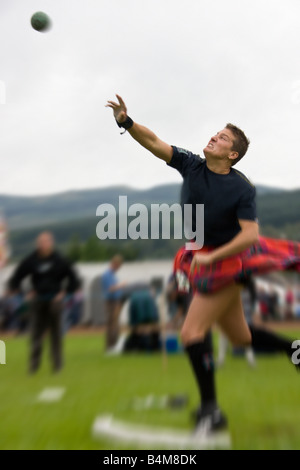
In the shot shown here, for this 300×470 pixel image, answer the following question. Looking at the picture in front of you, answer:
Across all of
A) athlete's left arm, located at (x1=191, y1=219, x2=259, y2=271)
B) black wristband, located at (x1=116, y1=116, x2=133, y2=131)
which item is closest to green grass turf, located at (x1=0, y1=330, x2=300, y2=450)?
athlete's left arm, located at (x1=191, y1=219, x2=259, y2=271)

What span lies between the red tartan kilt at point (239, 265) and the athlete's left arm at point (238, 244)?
167mm

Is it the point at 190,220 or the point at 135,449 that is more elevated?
the point at 190,220

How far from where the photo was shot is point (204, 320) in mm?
3879

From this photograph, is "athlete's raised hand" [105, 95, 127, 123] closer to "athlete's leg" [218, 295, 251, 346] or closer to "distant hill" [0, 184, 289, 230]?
"athlete's leg" [218, 295, 251, 346]

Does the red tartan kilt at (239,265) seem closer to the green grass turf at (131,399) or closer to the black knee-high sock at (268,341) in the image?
the black knee-high sock at (268,341)

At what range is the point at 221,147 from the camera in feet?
12.9

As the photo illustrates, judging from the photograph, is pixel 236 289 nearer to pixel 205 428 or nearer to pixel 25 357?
pixel 205 428

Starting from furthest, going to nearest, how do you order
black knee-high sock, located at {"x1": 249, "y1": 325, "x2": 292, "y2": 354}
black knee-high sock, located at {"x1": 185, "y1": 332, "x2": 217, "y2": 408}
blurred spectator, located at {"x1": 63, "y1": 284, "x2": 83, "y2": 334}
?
blurred spectator, located at {"x1": 63, "y1": 284, "x2": 83, "y2": 334} < black knee-high sock, located at {"x1": 249, "y1": 325, "x2": 292, "y2": 354} < black knee-high sock, located at {"x1": 185, "y1": 332, "x2": 217, "y2": 408}

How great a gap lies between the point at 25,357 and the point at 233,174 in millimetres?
7697

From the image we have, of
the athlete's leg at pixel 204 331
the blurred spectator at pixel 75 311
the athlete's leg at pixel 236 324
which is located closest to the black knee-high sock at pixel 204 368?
the athlete's leg at pixel 204 331

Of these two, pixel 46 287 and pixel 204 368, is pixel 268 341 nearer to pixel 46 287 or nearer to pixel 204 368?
pixel 204 368

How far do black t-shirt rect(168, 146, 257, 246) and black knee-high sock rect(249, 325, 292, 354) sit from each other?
71cm

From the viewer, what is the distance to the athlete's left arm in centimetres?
367

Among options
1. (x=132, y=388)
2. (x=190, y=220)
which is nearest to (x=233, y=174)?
(x=190, y=220)
